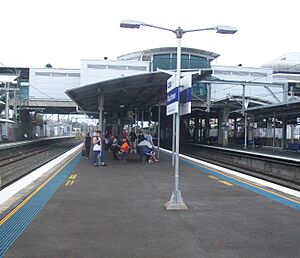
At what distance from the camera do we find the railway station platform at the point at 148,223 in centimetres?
555

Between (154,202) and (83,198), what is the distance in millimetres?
1746

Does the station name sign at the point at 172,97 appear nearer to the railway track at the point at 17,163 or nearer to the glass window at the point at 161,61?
the railway track at the point at 17,163

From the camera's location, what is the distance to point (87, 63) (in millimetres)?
53562

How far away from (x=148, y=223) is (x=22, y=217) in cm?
238

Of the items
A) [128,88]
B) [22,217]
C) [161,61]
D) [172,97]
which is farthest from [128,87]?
[161,61]

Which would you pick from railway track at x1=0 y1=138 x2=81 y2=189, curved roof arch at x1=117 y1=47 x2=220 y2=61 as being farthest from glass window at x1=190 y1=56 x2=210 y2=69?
railway track at x1=0 y1=138 x2=81 y2=189

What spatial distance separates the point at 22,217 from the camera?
24.3ft

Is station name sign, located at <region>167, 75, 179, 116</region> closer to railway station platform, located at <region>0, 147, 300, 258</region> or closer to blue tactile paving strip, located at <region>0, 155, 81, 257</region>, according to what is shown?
railway station platform, located at <region>0, 147, 300, 258</region>

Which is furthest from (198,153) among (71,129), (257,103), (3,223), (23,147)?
(71,129)

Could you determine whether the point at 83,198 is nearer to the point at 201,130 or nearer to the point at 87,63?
the point at 87,63

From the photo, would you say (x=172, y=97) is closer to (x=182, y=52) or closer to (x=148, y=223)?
(x=148, y=223)

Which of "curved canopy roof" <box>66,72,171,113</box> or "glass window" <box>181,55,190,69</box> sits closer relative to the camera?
"curved canopy roof" <box>66,72,171,113</box>

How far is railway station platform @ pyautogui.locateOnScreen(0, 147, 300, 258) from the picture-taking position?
5551 millimetres

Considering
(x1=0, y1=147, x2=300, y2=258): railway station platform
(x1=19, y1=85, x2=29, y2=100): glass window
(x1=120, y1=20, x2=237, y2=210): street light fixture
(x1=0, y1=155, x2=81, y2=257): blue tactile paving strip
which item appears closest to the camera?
(x1=0, y1=147, x2=300, y2=258): railway station platform
